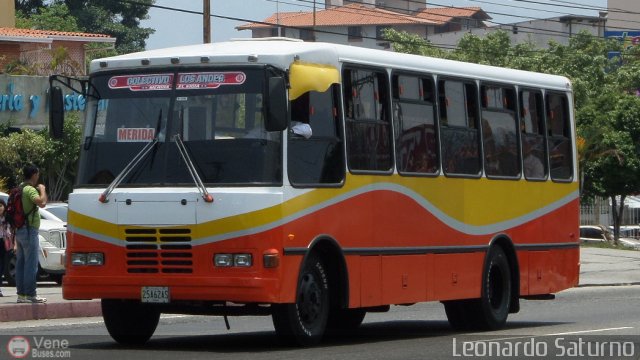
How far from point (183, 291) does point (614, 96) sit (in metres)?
44.6

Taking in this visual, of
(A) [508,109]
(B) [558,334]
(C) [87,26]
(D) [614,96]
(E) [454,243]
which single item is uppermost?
(C) [87,26]

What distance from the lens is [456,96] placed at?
55.7 ft

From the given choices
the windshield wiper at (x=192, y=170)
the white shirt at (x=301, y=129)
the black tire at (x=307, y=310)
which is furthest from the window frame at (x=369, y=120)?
the windshield wiper at (x=192, y=170)

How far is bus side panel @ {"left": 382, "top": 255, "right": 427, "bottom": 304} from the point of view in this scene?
15.2m

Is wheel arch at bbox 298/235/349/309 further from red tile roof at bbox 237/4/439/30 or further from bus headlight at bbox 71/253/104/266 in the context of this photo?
red tile roof at bbox 237/4/439/30

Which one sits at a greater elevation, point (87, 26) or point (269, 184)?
point (87, 26)

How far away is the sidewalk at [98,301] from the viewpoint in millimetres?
18406

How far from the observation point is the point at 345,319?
56.3 feet

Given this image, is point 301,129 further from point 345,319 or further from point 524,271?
point 524,271

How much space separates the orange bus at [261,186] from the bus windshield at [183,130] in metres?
0.01

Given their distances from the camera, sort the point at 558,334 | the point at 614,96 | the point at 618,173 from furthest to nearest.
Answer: the point at 614,96, the point at 618,173, the point at 558,334

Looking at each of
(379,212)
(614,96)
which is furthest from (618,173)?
(379,212)

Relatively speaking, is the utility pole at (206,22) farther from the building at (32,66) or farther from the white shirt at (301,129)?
the white shirt at (301,129)

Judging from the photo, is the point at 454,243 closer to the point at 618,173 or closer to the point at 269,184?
the point at 269,184
